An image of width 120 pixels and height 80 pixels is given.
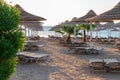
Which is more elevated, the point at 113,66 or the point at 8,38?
the point at 8,38

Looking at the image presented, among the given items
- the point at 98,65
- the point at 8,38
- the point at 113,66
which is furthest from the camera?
the point at 98,65

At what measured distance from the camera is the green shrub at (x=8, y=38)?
15.6 ft

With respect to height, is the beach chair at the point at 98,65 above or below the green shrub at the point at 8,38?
below

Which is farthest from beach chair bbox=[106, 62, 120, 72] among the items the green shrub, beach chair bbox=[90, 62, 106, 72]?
the green shrub

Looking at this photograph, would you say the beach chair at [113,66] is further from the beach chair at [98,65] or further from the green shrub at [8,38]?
the green shrub at [8,38]

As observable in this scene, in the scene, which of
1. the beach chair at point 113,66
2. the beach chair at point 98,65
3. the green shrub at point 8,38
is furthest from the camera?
the beach chair at point 98,65

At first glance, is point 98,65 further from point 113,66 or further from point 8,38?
point 8,38

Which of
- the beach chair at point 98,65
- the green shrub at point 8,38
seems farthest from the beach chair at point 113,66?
the green shrub at point 8,38

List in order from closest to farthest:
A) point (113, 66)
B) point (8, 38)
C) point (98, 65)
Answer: point (8, 38) → point (113, 66) → point (98, 65)

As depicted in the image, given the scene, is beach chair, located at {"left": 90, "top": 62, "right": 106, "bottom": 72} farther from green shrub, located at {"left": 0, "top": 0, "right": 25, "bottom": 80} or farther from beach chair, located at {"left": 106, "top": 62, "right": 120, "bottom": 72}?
A: green shrub, located at {"left": 0, "top": 0, "right": 25, "bottom": 80}

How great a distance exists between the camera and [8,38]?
4949 mm

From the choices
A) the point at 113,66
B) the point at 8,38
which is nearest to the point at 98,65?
the point at 113,66

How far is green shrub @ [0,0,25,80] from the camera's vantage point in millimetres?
4762

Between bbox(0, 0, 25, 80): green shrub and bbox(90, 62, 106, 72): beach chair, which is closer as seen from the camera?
bbox(0, 0, 25, 80): green shrub
